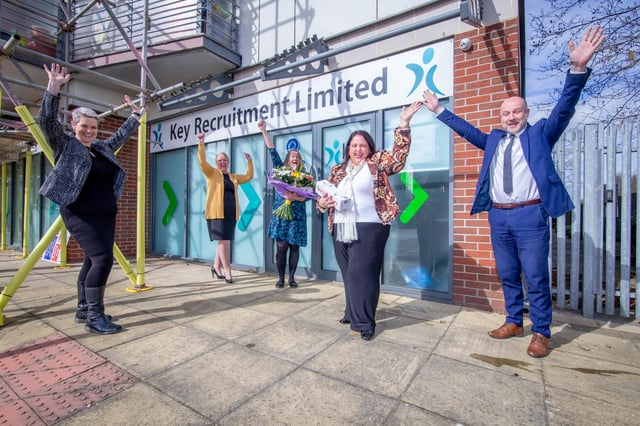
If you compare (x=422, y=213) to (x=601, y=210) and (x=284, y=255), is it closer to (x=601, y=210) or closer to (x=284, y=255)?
(x=601, y=210)

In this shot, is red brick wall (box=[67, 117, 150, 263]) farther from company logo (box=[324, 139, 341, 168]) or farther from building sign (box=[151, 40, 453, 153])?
company logo (box=[324, 139, 341, 168])

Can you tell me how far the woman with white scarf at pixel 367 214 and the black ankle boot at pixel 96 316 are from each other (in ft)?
6.69

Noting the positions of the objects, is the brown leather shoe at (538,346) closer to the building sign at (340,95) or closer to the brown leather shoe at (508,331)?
the brown leather shoe at (508,331)

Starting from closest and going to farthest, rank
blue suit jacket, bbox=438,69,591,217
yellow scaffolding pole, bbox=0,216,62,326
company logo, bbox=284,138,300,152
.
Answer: blue suit jacket, bbox=438,69,591,217, yellow scaffolding pole, bbox=0,216,62,326, company logo, bbox=284,138,300,152

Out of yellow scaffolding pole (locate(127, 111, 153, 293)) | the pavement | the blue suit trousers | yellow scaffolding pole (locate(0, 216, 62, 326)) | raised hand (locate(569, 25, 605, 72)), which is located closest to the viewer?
the pavement

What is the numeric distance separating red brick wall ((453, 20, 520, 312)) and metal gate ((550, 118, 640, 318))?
0.78 metres

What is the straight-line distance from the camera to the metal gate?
3248mm

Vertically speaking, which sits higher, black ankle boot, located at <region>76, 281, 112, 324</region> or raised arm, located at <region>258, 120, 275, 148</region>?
raised arm, located at <region>258, 120, 275, 148</region>

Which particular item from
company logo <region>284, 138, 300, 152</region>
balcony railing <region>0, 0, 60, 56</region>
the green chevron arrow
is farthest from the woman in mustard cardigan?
balcony railing <region>0, 0, 60, 56</region>

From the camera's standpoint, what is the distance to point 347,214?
2.72m

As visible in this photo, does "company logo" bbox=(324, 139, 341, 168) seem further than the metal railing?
No

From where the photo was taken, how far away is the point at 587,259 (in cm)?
336

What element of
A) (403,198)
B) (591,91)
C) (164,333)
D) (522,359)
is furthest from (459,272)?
(591,91)

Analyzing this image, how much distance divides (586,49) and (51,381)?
13.1 feet
